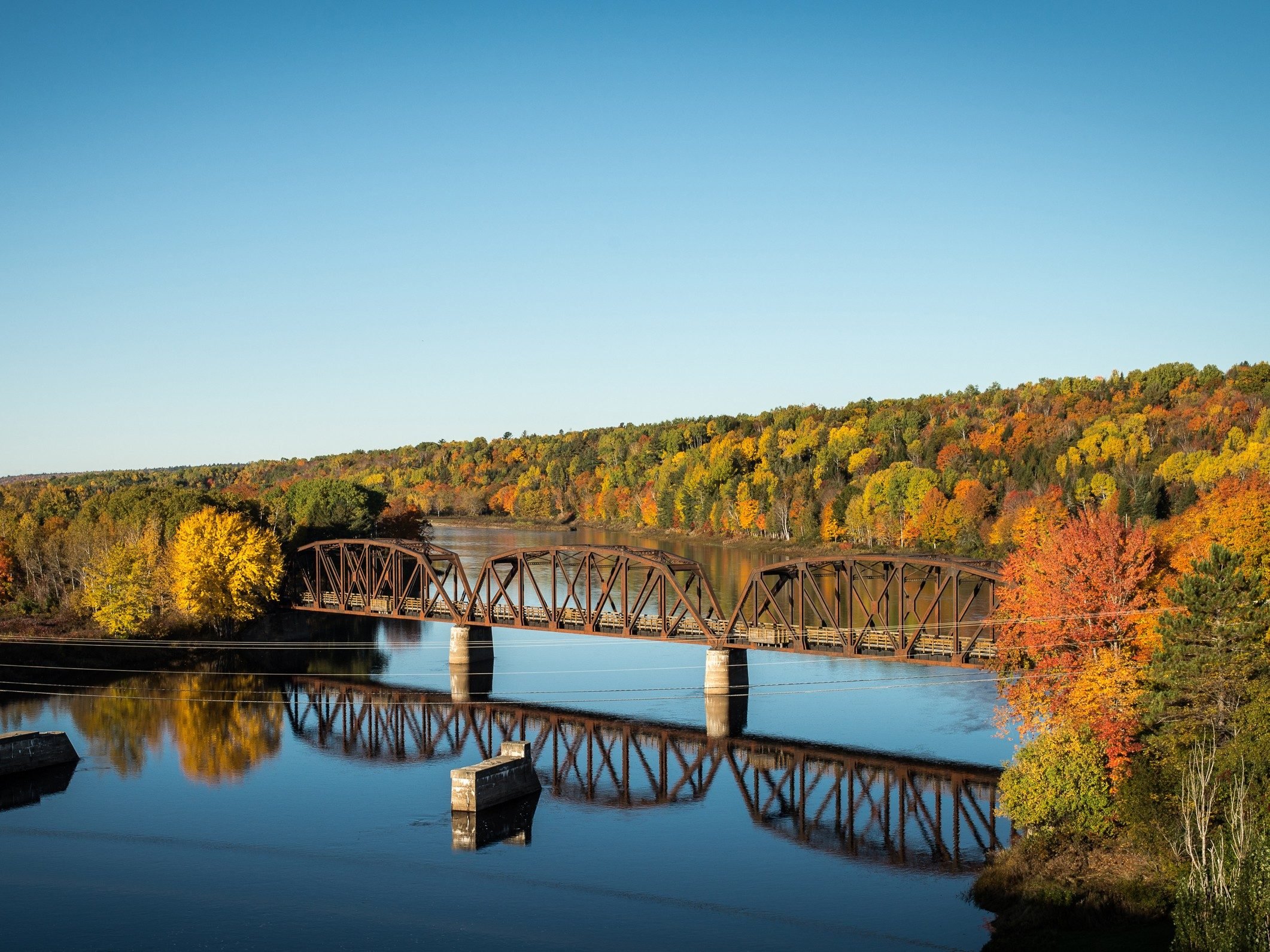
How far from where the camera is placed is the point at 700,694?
2574 inches

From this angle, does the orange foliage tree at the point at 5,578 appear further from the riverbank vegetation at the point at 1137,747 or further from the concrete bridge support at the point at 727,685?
the riverbank vegetation at the point at 1137,747

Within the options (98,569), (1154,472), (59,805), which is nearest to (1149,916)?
(59,805)

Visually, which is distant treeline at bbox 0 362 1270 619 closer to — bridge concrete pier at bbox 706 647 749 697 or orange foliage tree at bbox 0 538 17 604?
orange foliage tree at bbox 0 538 17 604

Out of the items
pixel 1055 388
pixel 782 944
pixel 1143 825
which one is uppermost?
pixel 1055 388

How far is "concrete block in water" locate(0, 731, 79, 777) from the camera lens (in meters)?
48.9

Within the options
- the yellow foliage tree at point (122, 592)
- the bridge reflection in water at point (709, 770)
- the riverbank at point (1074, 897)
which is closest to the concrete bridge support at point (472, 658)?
the bridge reflection in water at point (709, 770)

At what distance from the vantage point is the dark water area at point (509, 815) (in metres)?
34.2

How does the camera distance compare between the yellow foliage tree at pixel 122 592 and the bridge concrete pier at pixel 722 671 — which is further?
the yellow foliage tree at pixel 122 592

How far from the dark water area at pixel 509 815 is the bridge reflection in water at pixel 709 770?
145 millimetres

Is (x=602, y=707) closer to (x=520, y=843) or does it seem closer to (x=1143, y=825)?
(x=520, y=843)

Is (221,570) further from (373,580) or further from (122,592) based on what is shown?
(373,580)

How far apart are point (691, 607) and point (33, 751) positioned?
31.6m

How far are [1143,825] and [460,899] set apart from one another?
20281mm

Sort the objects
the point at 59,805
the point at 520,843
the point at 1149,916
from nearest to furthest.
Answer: the point at 1149,916
the point at 520,843
the point at 59,805
